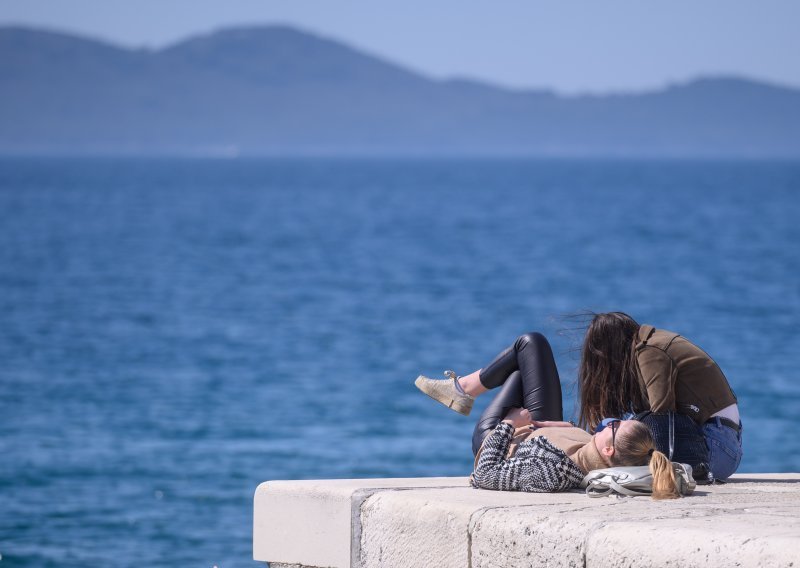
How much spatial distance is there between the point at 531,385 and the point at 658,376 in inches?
29.7

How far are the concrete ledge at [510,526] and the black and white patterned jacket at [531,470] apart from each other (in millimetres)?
64

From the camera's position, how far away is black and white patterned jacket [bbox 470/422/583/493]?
5141 mm

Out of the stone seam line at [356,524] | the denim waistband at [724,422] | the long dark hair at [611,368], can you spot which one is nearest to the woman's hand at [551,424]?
the long dark hair at [611,368]

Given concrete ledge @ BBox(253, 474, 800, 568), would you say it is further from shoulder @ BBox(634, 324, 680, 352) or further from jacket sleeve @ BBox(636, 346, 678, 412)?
shoulder @ BBox(634, 324, 680, 352)

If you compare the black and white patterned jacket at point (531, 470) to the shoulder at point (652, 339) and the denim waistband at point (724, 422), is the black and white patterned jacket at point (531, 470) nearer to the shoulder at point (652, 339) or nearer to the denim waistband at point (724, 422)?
the shoulder at point (652, 339)

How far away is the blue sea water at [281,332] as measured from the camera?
1515 cm

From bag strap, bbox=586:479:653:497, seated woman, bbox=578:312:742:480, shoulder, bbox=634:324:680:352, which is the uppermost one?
shoulder, bbox=634:324:680:352

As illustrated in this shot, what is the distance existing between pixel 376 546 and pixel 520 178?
431 ft

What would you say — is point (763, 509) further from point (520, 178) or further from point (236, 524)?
point (520, 178)

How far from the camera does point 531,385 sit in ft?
20.0

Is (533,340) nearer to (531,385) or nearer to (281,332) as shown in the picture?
(531,385)

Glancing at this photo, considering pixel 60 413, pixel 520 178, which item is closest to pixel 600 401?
pixel 60 413

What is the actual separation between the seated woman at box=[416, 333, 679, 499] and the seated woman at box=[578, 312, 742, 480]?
0.80ft

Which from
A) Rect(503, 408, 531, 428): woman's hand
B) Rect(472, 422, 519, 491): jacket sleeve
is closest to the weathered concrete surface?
Rect(472, 422, 519, 491): jacket sleeve
